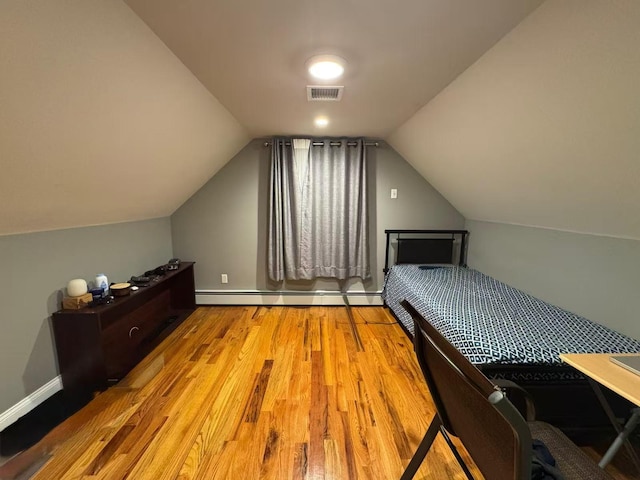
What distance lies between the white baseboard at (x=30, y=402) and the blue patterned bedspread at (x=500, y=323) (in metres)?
2.56

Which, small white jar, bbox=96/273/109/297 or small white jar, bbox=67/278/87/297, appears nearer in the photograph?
small white jar, bbox=67/278/87/297

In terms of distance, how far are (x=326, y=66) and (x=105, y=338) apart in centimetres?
226

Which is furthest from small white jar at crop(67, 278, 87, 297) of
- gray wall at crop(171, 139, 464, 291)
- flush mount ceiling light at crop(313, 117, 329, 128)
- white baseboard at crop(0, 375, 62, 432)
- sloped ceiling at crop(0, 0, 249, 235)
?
flush mount ceiling light at crop(313, 117, 329, 128)

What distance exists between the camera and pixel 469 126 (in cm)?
184

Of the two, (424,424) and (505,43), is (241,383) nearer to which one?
(424,424)

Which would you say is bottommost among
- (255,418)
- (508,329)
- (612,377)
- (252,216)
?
(255,418)

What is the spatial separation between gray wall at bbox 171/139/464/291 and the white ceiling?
1.28 metres

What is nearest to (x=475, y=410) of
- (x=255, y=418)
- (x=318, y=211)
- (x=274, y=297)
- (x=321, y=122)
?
(x=255, y=418)

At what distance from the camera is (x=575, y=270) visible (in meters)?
1.89

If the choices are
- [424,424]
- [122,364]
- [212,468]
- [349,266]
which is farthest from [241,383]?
[349,266]

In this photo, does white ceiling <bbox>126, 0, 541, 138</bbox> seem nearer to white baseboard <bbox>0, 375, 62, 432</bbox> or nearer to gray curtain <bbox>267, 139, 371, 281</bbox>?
gray curtain <bbox>267, 139, 371, 281</bbox>

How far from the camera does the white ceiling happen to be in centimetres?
106

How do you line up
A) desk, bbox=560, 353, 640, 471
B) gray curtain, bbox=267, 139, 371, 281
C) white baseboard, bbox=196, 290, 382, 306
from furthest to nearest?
white baseboard, bbox=196, 290, 382, 306 < gray curtain, bbox=267, 139, 371, 281 < desk, bbox=560, 353, 640, 471

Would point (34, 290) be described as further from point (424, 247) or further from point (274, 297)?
point (424, 247)
